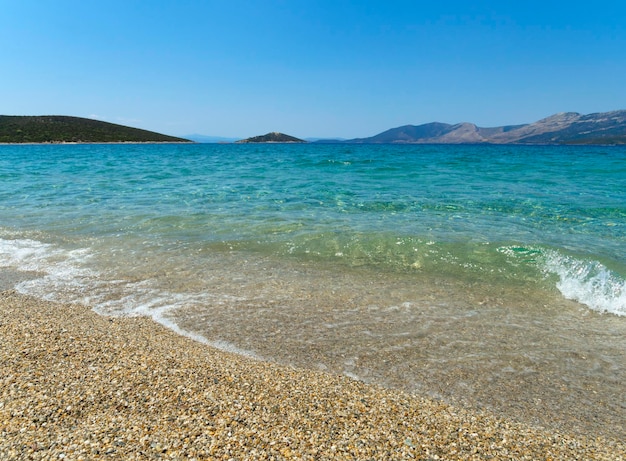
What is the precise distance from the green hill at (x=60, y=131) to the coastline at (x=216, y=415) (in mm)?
108291

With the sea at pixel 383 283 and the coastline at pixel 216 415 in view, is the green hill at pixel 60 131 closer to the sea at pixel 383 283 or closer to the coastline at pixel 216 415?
the sea at pixel 383 283

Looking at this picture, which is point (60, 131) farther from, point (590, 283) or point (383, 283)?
point (590, 283)

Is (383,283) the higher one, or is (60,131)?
(60,131)

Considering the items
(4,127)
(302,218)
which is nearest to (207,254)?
(302,218)

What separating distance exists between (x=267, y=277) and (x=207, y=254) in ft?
7.48

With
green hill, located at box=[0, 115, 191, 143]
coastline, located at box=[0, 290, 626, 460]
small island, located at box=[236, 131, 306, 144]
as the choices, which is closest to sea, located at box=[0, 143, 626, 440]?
coastline, located at box=[0, 290, 626, 460]

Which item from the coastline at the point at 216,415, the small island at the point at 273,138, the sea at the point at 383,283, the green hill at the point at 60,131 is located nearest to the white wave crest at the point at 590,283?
the sea at the point at 383,283

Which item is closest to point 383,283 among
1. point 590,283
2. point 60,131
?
point 590,283

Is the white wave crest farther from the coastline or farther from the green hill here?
the green hill

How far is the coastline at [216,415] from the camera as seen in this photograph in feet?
10.1

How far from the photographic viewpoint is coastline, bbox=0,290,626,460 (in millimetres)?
3078

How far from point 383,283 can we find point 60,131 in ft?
395

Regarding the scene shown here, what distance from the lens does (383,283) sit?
7777mm

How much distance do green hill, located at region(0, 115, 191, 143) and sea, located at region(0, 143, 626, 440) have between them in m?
96.1
